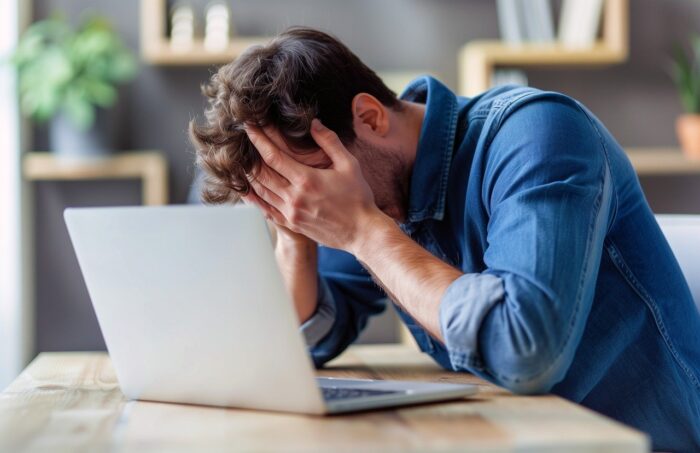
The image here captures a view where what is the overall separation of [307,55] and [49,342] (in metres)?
2.41

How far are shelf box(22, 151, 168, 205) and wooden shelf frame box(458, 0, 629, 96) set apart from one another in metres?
1.12

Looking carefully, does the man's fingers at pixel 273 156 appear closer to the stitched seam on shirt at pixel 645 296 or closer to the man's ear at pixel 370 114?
the man's ear at pixel 370 114

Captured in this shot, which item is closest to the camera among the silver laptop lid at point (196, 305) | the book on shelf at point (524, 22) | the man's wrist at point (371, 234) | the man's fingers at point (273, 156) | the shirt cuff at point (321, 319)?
the silver laptop lid at point (196, 305)

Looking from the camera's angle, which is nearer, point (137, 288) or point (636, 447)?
point (636, 447)

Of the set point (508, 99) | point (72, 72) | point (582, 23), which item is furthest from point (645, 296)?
point (72, 72)

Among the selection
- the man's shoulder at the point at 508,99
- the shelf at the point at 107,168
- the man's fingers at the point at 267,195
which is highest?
the man's shoulder at the point at 508,99

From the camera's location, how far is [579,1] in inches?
131

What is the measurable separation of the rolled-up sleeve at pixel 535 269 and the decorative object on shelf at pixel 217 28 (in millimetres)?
2263

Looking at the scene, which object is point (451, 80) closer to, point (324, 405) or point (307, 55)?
point (307, 55)

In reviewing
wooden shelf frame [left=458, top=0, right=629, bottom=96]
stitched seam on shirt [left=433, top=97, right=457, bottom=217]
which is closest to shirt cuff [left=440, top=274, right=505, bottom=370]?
stitched seam on shirt [left=433, top=97, right=457, bottom=217]

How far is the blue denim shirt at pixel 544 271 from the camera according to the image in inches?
37.9

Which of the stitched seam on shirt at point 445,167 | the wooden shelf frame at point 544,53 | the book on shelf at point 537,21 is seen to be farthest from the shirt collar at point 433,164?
the book on shelf at point 537,21

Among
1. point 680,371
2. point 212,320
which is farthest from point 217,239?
point 680,371

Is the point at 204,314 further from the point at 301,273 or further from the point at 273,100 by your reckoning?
the point at 301,273
